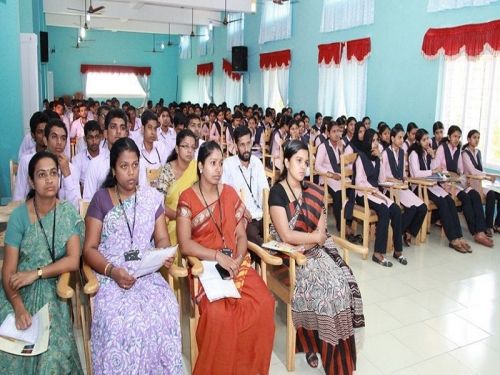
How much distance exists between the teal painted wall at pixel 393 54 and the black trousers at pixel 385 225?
2.90 meters

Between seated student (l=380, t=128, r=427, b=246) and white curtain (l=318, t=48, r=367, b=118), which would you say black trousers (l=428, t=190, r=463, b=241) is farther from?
white curtain (l=318, t=48, r=367, b=118)

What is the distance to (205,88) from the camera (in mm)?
15273

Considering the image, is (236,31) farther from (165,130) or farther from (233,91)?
(165,130)

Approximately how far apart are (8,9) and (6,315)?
141 inches

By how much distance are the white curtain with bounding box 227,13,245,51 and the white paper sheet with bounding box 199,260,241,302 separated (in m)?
10.8

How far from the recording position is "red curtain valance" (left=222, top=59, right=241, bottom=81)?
12578mm

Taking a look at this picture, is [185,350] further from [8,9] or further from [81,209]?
[8,9]

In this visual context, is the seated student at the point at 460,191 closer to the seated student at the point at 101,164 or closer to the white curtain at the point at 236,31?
the seated student at the point at 101,164

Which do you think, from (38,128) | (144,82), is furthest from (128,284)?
(144,82)

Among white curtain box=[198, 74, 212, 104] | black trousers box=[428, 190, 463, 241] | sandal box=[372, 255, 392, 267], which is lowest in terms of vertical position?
sandal box=[372, 255, 392, 267]

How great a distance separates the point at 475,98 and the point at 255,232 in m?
4.22

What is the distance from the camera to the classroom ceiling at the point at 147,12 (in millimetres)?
9695

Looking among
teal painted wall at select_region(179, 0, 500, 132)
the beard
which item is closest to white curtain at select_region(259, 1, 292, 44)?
teal painted wall at select_region(179, 0, 500, 132)

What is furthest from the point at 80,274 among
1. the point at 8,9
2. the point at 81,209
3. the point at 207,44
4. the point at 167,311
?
the point at 207,44
